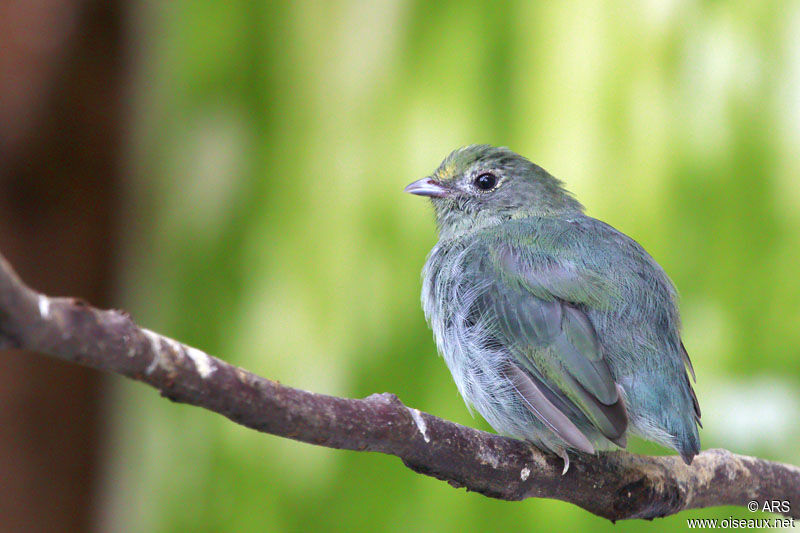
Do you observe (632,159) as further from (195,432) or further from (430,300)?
(195,432)

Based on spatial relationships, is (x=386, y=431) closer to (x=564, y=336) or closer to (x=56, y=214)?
(x=564, y=336)

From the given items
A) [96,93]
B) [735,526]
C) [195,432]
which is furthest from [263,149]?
[735,526]

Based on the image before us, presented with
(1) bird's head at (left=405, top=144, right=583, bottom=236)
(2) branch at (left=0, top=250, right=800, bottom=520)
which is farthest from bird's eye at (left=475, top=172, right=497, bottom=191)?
(2) branch at (left=0, top=250, right=800, bottom=520)

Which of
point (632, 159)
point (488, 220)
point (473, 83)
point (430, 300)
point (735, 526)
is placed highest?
point (473, 83)

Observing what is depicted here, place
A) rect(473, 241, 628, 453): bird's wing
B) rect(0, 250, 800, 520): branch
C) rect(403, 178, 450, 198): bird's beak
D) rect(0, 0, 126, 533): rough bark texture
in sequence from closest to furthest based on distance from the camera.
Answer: rect(0, 250, 800, 520): branch
rect(473, 241, 628, 453): bird's wing
rect(403, 178, 450, 198): bird's beak
rect(0, 0, 126, 533): rough bark texture

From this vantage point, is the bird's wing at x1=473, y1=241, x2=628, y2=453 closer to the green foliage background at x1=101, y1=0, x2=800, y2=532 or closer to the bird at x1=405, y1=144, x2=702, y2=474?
the bird at x1=405, y1=144, x2=702, y2=474
